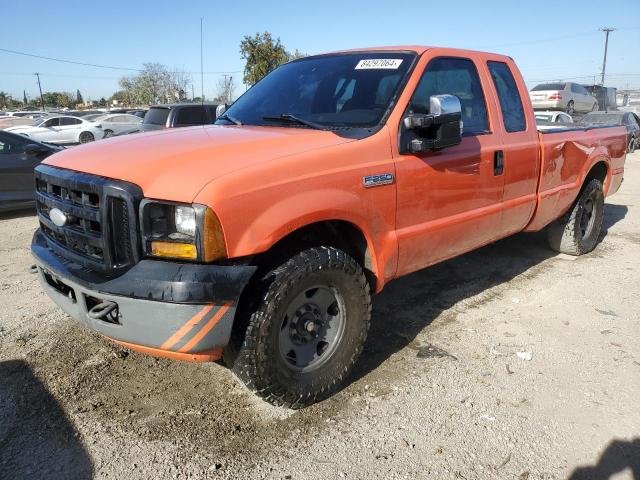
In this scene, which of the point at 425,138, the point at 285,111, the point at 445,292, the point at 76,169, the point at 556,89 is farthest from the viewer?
the point at 556,89

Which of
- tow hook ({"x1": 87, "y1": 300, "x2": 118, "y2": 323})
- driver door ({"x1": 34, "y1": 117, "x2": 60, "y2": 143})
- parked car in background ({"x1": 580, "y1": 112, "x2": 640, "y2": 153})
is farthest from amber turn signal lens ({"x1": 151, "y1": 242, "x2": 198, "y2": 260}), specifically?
driver door ({"x1": 34, "y1": 117, "x2": 60, "y2": 143})

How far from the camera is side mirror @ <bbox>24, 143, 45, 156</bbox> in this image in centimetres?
739

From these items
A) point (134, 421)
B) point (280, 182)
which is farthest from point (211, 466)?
point (280, 182)

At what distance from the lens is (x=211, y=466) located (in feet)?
7.91

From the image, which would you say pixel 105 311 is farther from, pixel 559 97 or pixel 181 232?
pixel 559 97

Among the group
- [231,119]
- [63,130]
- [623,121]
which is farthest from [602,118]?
[63,130]

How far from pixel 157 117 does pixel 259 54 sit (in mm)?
17429

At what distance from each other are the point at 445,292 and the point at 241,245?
2775 millimetres

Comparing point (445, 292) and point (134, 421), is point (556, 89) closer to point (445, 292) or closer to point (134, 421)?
point (445, 292)

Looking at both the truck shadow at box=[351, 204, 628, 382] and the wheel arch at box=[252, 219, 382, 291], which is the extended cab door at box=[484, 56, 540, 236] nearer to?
the truck shadow at box=[351, 204, 628, 382]

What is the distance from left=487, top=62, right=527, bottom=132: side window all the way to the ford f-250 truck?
3 centimetres

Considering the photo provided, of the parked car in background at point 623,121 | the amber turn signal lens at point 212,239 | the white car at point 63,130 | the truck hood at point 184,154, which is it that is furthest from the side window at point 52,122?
the amber turn signal lens at point 212,239

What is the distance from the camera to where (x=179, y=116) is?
11125 mm

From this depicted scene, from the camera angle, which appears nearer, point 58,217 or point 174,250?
point 174,250
